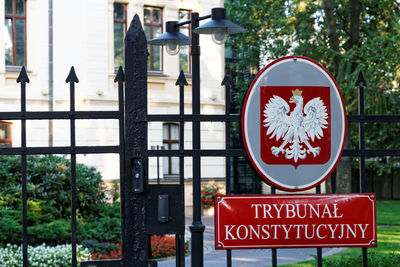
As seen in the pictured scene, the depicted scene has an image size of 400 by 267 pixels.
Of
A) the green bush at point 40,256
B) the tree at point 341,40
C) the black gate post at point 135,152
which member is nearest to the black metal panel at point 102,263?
the black gate post at point 135,152

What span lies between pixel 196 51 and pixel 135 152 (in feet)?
8.20

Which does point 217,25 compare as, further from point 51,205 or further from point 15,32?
point 15,32

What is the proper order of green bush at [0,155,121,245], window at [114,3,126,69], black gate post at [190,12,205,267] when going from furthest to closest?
window at [114,3,126,69] < green bush at [0,155,121,245] < black gate post at [190,12,205,267]

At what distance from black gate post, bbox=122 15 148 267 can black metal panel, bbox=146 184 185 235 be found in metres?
0.04

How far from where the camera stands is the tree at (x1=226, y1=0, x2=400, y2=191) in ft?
57.3

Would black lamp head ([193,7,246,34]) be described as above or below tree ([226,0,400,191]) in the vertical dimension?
below

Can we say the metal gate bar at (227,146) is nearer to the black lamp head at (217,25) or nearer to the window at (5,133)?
the black lamp head at (217,25)

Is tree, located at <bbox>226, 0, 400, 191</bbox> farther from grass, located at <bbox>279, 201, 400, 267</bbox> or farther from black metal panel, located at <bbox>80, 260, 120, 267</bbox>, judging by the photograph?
black metal panel, located at <bbox>80, 260, 120, 267</bbox>

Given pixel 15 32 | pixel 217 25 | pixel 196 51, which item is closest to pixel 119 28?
pixel 15 32

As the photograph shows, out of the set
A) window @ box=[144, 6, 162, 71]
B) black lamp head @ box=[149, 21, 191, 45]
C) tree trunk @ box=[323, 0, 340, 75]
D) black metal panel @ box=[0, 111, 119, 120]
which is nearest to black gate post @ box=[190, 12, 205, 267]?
black metal panel @ box=[0, 111, 119, 120]

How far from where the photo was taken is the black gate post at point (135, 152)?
4324 millimetres

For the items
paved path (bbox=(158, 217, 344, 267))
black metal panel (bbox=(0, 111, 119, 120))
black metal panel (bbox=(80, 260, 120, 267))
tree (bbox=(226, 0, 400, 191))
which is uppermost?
tree (bbox=(226, 0, 400, 191))

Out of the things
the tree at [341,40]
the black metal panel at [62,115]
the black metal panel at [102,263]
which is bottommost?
the black metal panel at [102,263]

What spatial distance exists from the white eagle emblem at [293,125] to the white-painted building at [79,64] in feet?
49.6
